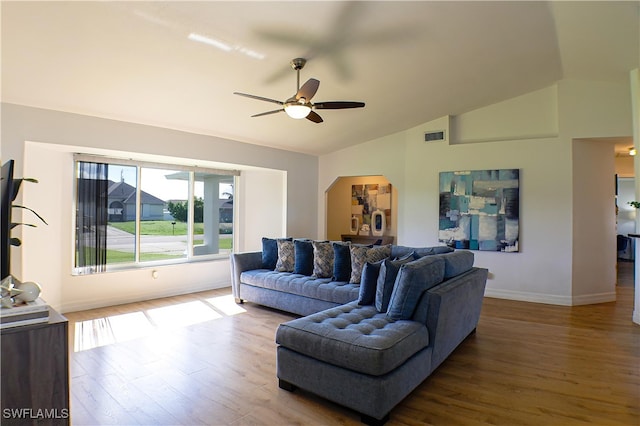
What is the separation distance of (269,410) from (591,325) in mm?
4113

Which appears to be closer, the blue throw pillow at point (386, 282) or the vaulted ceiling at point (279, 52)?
the vaulted ceiling at point (279, 52)

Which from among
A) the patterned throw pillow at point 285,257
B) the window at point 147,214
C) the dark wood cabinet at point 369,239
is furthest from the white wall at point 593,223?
the window at point 147,214

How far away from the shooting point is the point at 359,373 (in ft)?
7.65

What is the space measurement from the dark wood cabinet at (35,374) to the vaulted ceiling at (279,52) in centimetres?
240

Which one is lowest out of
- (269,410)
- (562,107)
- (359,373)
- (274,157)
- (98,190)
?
(269,410)

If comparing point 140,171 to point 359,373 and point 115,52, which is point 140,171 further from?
point 359,373

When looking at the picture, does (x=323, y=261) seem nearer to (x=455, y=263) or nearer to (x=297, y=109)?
(x=455, y=263)

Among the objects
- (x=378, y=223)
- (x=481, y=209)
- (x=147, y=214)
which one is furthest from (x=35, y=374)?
(x=378, y=223)

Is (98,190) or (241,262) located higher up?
(98,190)

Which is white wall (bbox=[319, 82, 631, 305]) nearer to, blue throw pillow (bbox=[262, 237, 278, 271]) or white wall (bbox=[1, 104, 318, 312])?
blue throw pillow (bbox=[262, 237, 278, 271])

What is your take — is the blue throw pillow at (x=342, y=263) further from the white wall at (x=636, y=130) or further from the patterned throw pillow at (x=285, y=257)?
the white wall at (x=636, y=130)

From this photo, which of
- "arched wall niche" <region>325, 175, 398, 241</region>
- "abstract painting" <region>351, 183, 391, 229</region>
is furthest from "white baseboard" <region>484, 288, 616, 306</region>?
"abstract painting" <region>351, 183, 391, 229</region>

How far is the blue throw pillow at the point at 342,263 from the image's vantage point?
4456 millimetres

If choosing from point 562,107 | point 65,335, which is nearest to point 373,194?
point 562,107
